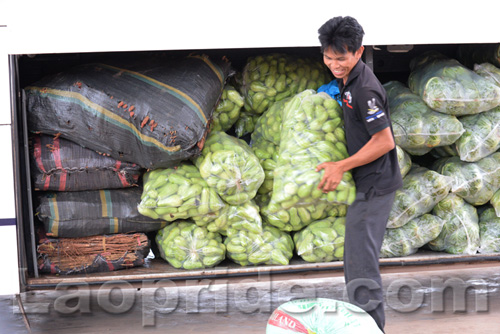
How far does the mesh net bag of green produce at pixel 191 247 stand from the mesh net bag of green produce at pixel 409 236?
46.2 inches

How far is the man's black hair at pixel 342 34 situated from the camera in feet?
9.32

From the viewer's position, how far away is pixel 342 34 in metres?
2.84

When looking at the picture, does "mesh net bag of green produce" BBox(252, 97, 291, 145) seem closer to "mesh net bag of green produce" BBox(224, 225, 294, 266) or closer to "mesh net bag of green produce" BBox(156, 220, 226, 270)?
"mesh net bag of green produce" BBox(224, 225, 294, 266)

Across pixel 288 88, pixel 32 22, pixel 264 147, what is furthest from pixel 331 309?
pixel 32 22

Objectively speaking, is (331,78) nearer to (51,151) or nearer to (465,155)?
(465,155)

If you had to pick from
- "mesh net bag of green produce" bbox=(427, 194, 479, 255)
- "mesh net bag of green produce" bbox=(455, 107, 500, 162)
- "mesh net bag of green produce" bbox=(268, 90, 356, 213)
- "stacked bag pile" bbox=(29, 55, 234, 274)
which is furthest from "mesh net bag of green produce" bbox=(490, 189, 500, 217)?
"stacked bag pile" bbox=(29, 55, 234, 274)

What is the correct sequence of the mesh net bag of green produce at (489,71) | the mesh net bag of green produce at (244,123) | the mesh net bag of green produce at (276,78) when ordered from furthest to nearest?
the mesh net bag of green produce at (244,123) < the mesh net bag of green produce at (276,78) < the mesh net bag of green produce at (489,71)

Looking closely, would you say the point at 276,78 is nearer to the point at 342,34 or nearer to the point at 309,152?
the point at 309,152

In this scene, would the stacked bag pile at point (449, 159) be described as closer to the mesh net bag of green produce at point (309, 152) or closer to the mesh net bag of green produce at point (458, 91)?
the mesh net bag of green produce at point (458, 91)

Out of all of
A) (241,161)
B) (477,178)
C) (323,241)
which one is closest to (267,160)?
(241,161)

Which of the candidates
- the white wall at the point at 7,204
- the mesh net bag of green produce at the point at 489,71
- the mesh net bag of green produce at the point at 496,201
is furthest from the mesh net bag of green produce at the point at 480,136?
the white wall at the point at 7,204

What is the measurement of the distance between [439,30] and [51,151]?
2667 mm

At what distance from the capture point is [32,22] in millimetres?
3117

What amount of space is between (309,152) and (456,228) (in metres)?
1.35
